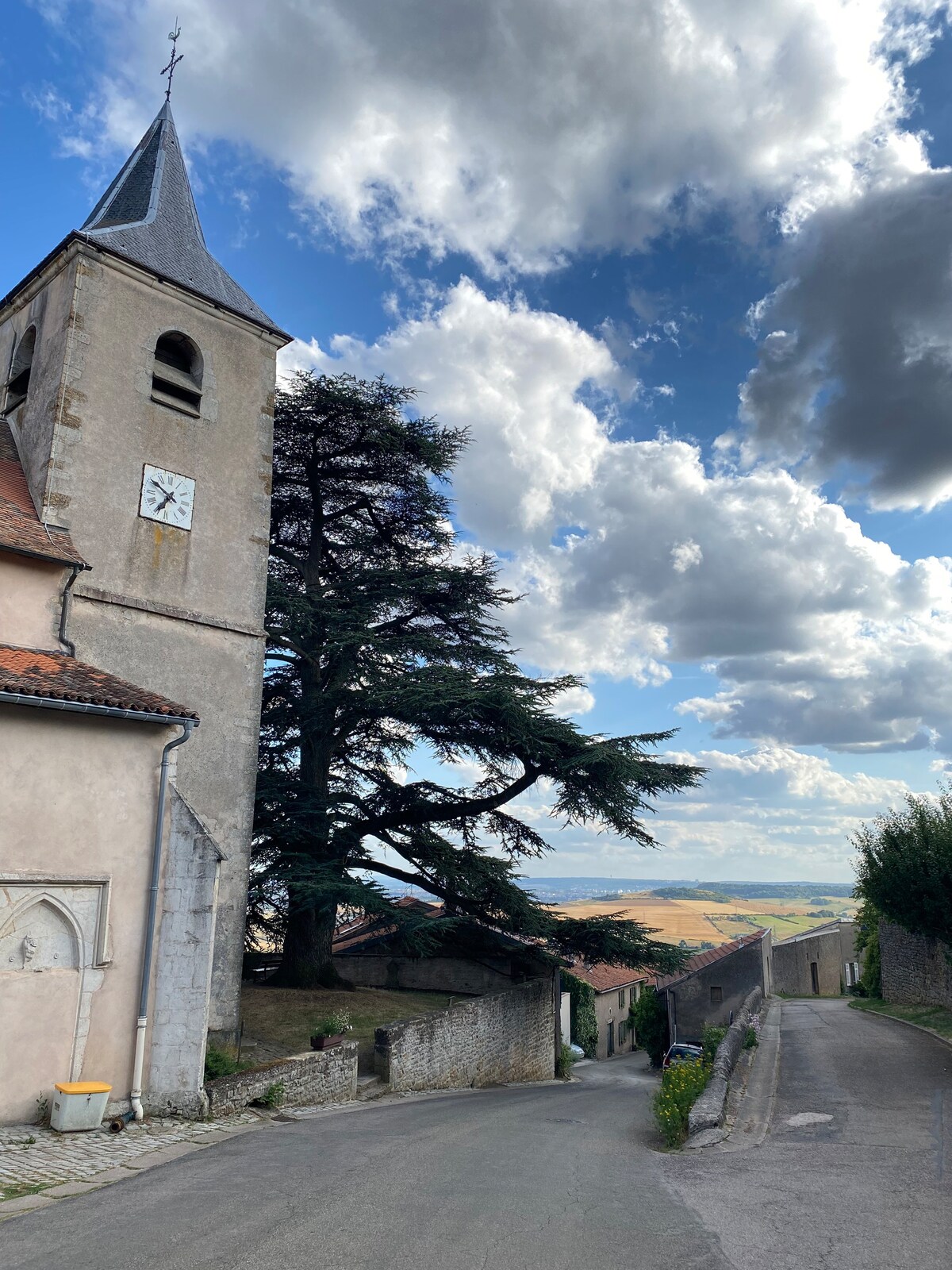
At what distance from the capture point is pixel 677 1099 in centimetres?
1058

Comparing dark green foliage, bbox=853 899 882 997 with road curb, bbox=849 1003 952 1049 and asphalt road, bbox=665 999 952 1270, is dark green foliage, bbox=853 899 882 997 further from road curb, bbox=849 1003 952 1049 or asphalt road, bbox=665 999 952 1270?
asphalt road, bbox=665 999 952 1270

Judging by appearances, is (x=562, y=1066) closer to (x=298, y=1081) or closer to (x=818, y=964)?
(x=298, y=1081)

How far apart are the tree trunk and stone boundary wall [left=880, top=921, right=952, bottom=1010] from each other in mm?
14113

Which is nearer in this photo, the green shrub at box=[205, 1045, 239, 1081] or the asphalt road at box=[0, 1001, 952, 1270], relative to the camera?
the asphalt road at box=[0, 1001, 952, 1270]

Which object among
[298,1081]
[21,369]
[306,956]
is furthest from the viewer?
[306,956]

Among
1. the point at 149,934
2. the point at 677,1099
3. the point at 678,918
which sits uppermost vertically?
the point at 149,934

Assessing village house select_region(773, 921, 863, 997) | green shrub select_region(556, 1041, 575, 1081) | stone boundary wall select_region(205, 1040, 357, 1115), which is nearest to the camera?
stone boundary wall select_region(205, 1040, 357, 1115)

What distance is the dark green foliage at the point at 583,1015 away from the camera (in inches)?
1471

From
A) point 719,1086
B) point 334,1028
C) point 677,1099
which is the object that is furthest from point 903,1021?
point 334,1028

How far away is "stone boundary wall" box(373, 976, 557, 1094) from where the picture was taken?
15.0 m

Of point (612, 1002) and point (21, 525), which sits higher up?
point (21, 525)

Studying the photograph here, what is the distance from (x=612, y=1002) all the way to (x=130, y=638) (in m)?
35.7

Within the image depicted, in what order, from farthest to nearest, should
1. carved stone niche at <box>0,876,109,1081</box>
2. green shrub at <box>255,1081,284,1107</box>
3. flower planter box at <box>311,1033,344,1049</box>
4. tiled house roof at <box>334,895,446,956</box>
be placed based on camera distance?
tiled house roof at <box>334,895,446,956</box> → flower planter box at <box>311,1033,344,1049</box> → green shrub at <box>255,1081,284,1107</box> → carved stone niche at <box>0,876,109,1081</box>

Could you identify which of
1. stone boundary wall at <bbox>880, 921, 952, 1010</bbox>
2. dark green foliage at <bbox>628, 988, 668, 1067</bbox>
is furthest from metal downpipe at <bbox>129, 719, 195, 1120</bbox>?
dark green foliage at <bbox>628, 988, 668, 1067</bbox>
